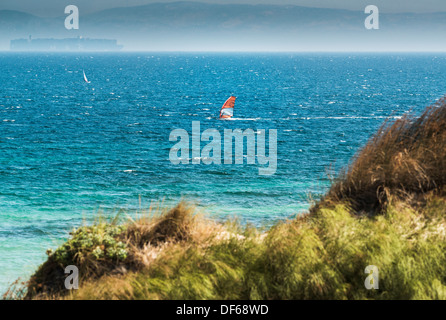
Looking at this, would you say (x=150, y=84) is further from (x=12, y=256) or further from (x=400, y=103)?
(x=12, y=256)

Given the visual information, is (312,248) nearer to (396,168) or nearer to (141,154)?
(396,168)

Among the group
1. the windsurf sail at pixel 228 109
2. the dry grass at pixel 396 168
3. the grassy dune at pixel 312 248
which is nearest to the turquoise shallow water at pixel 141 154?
the dry grass at pixel 396 168

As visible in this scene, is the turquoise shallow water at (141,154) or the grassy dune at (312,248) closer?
the grassy dune at (312,248)

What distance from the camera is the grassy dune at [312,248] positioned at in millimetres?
8055

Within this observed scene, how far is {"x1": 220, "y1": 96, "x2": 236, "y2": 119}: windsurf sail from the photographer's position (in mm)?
72312

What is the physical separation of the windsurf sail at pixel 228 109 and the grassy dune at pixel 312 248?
60772 mm

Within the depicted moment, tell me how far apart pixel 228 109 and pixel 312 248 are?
65.4m

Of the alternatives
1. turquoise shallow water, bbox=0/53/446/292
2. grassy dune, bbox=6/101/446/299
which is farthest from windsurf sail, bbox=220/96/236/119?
grassy dune, bbox=6/101/446/299

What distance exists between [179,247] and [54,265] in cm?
243

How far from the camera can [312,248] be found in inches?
342

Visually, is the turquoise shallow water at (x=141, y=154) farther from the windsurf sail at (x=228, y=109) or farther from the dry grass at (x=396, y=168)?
the windsurf sail at (x=228, y=109)

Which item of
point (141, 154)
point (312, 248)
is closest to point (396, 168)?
point (312, 248)

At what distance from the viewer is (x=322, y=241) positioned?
9.05 metres

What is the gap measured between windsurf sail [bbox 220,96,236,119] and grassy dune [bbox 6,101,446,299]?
199 ft
